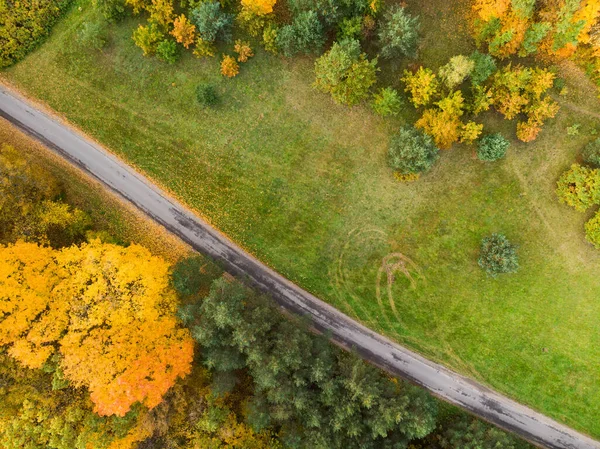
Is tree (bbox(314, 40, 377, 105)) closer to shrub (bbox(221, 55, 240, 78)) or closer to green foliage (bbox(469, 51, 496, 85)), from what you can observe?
shrub (bbox(221, 55, 240, 78))

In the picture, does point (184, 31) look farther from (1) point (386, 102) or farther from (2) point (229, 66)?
(1) point (386, 102)

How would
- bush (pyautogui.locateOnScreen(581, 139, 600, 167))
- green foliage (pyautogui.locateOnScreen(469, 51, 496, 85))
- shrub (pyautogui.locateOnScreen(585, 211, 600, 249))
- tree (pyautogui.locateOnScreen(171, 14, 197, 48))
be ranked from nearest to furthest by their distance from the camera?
green foliage (pyautogui.locateOnScreen(469, 51, 496, 85))
bush (pyautogui.locateOnScreen(581, 139, 600, 167))
tree (pyautogui.locateOnScreen(171, 14, 197, 48))
shrub (pyautogui.locateOnScreen(585, 211, 600, 249))

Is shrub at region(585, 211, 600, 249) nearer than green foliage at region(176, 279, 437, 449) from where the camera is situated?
No

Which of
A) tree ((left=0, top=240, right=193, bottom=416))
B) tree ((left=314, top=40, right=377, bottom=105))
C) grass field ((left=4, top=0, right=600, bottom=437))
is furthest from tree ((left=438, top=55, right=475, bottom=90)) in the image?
tree ((left=0, top=240, right=193, bottom=416))

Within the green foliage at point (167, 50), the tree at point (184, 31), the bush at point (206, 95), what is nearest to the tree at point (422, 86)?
the bush at point (206, 95)

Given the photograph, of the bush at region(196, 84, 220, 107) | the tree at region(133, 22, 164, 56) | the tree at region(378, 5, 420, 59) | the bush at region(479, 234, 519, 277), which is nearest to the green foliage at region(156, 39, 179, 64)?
the tree at region(133, 22, 164, 56)

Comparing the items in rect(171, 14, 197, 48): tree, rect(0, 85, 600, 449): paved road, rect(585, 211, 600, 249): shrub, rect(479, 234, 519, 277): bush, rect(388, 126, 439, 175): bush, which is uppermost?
rect(171, 14, 197, 48): tree

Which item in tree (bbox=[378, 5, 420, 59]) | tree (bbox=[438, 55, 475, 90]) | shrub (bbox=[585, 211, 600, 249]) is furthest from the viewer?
shrub (bbox=[585, 211, 600, 249])

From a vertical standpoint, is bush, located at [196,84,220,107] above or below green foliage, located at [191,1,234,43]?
below
